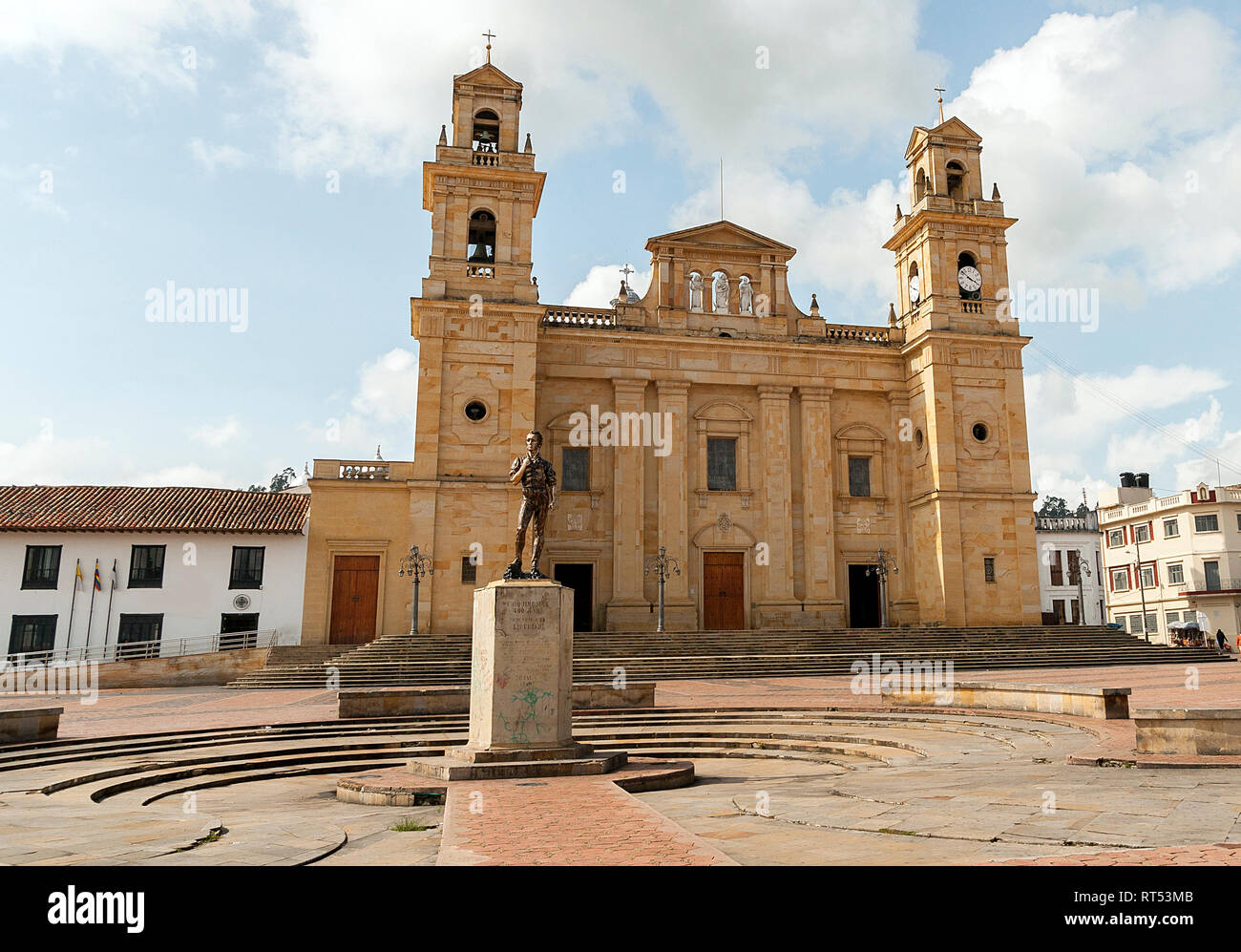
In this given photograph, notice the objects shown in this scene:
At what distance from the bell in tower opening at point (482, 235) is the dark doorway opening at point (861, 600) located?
16.9 metres

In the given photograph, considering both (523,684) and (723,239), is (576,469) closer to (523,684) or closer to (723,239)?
(723,239)

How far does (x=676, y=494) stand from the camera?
103 feet

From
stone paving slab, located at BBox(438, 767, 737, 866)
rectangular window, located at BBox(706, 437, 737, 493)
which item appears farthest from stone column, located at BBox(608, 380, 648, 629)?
stone paving slab, located at BBox(438, 767, 737, 866)

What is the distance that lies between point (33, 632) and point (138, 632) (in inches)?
132

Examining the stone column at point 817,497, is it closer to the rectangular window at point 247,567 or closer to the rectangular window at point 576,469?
the rectangular window at point 576,469

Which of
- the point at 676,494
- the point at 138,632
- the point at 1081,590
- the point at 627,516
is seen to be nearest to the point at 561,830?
the point at 627,516

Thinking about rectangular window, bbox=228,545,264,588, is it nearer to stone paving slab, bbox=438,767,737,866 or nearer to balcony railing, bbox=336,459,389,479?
balcony railing, bbox=336,459,389,479

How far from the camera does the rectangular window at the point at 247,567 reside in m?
32.0

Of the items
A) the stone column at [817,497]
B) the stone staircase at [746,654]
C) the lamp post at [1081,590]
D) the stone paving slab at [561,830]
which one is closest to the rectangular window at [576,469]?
the stone staircase at [746,654]

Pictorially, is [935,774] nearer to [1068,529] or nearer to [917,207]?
[917,207]

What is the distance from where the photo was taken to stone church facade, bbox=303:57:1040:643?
2866 centimetres
